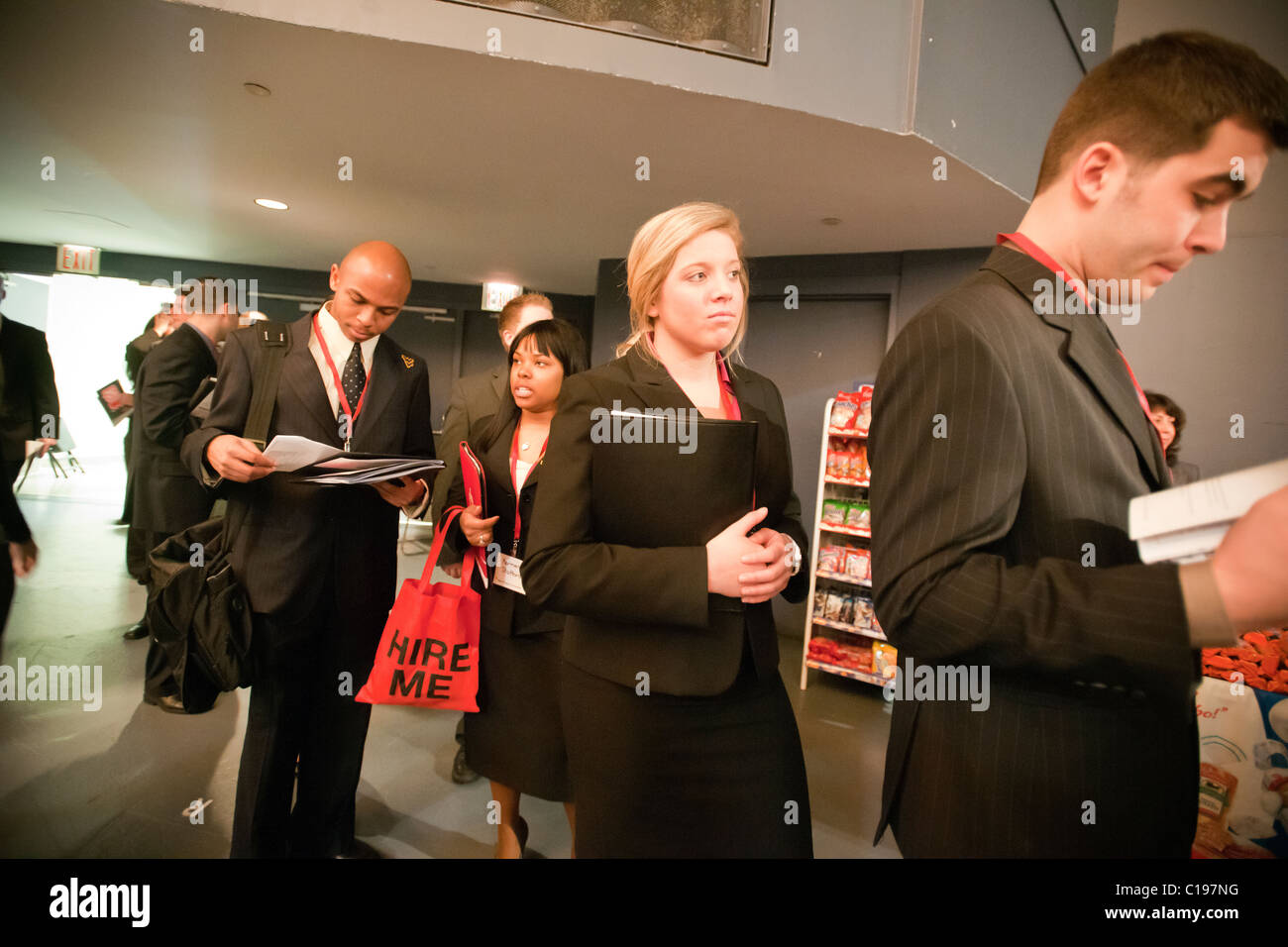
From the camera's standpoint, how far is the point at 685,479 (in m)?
1.13

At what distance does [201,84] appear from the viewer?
2.66 metres

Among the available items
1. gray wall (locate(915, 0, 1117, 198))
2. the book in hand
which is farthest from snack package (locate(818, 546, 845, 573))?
the book in hand

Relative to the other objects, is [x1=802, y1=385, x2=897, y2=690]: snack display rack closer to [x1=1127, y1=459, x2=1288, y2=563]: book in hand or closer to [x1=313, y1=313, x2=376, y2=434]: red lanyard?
[x1=313, y1=313, x2=376, y2=434]: red lanyard

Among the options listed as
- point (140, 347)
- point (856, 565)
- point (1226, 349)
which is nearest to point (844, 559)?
point (856, 565)

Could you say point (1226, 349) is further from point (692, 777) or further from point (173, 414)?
point (173, 414)

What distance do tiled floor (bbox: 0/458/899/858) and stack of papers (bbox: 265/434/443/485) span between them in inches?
34.8

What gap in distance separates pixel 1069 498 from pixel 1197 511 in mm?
134

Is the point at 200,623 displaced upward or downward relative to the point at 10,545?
downward

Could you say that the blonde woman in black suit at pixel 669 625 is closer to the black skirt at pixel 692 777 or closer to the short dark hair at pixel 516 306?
the black skirt at pixel 692 777

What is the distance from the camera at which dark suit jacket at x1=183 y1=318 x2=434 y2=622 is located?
1733mm

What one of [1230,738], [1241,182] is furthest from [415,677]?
[1230,738]

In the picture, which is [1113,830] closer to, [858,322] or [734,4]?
[734,4]

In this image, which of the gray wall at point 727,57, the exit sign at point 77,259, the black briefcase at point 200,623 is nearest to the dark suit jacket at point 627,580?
the black briefcase at point 200,623
